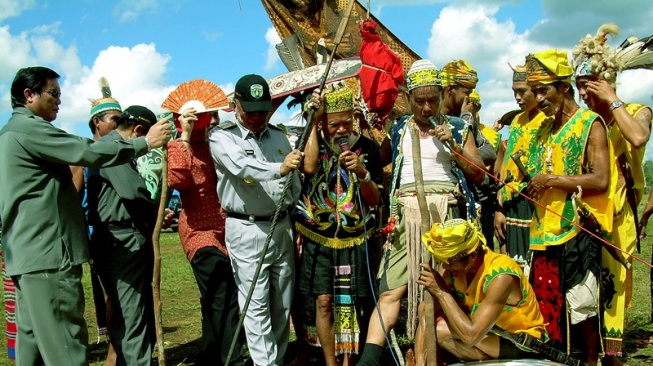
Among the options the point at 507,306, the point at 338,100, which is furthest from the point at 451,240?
the point at 338,100

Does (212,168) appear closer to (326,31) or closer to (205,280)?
(205,280)

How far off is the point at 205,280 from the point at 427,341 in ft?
6.10

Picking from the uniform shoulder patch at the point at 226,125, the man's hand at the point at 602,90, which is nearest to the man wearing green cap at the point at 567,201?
the man's hand at the point at 602,90

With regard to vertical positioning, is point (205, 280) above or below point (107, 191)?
below

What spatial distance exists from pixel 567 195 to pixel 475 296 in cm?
108

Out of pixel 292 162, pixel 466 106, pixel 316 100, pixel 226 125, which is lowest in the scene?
pixel 292 162

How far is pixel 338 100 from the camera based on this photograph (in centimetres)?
478

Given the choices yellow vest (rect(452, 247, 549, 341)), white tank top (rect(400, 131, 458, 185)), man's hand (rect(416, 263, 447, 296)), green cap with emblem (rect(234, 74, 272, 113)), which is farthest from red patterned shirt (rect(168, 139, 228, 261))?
yellow vest (rect(452, 247, 549, 341))

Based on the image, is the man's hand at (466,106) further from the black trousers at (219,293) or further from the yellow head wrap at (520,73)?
the black trousers at (219,293)

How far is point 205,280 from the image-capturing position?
4988mm

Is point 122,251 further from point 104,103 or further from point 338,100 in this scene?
point 338,100

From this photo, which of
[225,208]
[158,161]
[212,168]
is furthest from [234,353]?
[158,161]

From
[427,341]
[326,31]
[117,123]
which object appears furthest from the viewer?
[326,31]

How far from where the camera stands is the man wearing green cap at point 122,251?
4.76m
